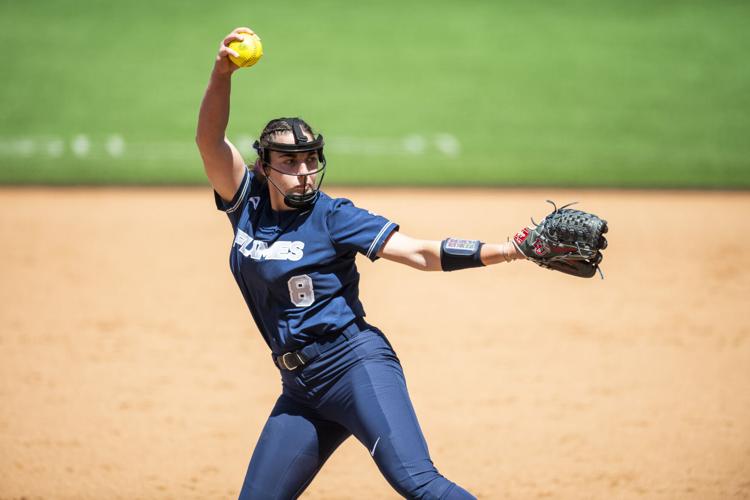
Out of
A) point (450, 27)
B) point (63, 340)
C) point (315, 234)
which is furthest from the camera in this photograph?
point (450, 27)

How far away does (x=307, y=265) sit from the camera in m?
3.95

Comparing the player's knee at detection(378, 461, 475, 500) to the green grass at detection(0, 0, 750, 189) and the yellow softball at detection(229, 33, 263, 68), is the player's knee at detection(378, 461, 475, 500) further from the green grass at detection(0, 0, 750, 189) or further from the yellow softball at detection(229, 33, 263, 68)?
the green grass at detection(0, 0, 750, 189)

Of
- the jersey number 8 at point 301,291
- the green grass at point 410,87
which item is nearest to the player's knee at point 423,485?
the jersey number 8 at point 301,291

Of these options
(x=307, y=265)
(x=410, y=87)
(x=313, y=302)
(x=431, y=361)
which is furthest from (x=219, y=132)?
(x=410, y=87)

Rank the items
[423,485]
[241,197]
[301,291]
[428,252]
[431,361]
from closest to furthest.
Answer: [423,485] → [428,252] → [301,291] → [241,197] → [431,361]

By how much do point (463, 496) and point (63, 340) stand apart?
5.08 metres

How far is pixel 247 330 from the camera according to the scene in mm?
8148

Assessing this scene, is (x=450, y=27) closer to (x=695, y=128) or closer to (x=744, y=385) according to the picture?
(x=695, y=128)

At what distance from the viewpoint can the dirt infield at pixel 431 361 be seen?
5.79 m

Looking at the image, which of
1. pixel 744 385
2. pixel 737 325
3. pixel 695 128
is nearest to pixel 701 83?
pixel 695 128

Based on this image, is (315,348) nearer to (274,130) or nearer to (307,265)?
(307,265)

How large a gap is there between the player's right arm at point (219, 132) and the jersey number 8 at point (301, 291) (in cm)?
58

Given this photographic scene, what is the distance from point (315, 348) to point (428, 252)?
626 millimetres

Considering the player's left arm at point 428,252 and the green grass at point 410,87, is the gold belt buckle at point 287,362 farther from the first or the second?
the green grass at point 410,87
